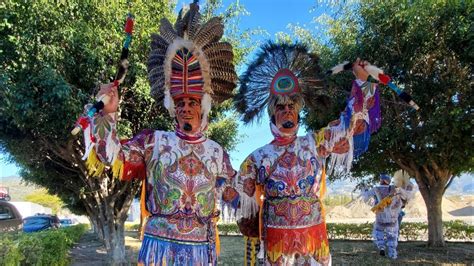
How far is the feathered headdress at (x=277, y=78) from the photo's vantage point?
358 cm

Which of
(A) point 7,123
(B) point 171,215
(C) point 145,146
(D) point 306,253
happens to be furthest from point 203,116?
(A) point 7,123

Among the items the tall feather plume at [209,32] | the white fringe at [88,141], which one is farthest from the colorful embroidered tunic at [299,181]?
the white fringe at [88,141]

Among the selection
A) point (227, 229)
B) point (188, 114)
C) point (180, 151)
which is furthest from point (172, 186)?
point (227, 229)

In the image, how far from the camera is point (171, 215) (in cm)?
288

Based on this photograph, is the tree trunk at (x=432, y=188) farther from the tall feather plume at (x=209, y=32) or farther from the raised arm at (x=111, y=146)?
the raised arm at (x=111, y=146)

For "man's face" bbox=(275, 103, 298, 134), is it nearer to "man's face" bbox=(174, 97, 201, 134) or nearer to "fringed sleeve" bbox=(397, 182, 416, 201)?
"man's face" bbox=(174, 97, 201, 134)

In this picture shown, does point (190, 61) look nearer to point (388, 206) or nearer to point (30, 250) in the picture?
point (30, 250)

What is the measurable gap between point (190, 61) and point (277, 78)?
0.75 meters

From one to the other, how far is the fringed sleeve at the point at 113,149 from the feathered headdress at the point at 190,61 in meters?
0.35

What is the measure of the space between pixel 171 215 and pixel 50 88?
16.4ft

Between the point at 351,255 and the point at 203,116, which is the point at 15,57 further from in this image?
the point at 351,255

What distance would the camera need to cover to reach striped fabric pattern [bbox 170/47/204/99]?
3.15 m

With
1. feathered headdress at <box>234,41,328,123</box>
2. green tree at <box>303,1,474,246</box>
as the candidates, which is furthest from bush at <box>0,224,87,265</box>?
green tree at <box>303,1,474,246</box>

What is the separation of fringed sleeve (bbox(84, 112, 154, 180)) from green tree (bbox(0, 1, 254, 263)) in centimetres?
373
